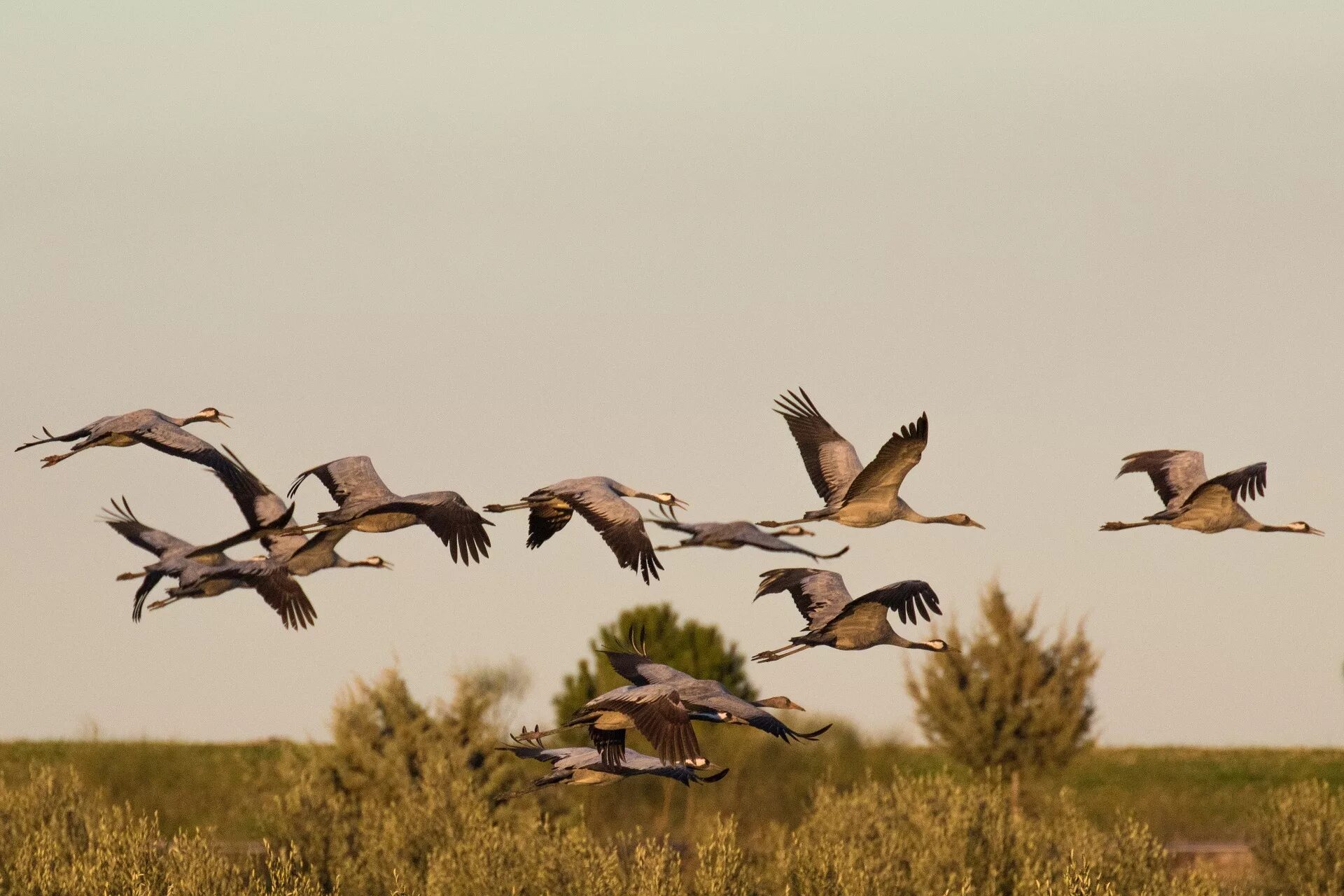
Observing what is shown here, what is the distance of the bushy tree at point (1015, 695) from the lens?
4759cm

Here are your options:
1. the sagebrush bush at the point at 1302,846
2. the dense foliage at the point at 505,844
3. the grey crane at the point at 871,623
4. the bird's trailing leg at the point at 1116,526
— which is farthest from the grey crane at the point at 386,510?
the sagebrush bush at the point at 1302,846

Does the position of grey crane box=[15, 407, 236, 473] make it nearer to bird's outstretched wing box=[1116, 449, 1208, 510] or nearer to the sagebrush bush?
bird's outstretched wing box=[1116, 449, 1208, 510]

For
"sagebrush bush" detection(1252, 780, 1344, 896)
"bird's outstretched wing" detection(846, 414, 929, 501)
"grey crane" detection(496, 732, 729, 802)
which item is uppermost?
"bird's outstretched wing" detection(846, 414, 929, 501)

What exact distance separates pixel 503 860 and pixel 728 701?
15961mm

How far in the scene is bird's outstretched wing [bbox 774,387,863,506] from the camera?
19781 mm

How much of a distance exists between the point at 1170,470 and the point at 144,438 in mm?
11489

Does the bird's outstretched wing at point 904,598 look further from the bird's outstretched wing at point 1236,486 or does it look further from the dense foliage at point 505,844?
the dense foliage at point 505,844

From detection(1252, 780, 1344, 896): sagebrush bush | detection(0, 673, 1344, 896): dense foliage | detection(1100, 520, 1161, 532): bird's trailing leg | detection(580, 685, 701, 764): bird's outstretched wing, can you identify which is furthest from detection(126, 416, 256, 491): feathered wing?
detection(1252, 780, 1344, 896): sagebrush bush

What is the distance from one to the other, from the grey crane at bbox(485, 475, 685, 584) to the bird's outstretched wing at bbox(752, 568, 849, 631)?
1.70m

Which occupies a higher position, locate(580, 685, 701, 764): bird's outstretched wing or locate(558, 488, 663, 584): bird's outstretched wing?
locate(558, 488, 663, 584): bird's outstretched wing

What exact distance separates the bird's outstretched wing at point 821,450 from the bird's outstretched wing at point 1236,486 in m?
3.52

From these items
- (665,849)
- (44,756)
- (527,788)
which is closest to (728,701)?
(527,788)

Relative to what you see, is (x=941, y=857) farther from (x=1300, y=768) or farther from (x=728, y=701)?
(x=1300, y=768)

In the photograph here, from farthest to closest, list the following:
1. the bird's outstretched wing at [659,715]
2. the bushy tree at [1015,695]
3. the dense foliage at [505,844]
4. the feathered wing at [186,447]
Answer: the bushy tree at [1015,695] < the dense foliage at [505,844] < the feathered wing at [186,447] < the bird's outstretched wing at [659,715]
